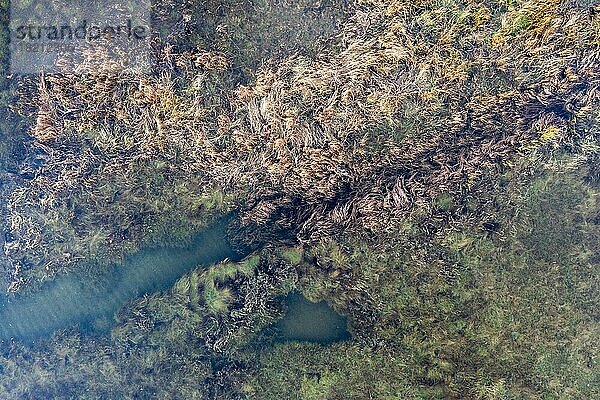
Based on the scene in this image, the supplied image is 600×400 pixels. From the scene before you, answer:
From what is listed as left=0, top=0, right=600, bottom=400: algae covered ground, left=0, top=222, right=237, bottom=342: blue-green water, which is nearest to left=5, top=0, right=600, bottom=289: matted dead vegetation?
left=0, top=0, right=600, bottom=400: algae covered ground

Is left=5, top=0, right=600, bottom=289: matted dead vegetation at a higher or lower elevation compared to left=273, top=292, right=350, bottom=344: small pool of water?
higher

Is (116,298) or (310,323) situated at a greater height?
(116,298)

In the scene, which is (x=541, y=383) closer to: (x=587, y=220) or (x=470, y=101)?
(x=587, y=220)

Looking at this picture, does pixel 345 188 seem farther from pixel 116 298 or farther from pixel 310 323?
pixel 116 298

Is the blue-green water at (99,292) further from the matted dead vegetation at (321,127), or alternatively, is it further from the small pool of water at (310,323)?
the small pool of water at (310,323)

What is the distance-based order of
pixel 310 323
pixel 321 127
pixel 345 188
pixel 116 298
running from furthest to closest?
pixel 116 298
pixel 310 323
pixel 345 188
pixel 321 127

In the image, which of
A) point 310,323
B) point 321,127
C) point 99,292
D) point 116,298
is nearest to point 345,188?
point 321,127

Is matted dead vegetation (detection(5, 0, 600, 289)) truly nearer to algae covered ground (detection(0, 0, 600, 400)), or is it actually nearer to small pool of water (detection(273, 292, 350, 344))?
algae covered ground (detection(0, 0, 600, 400))
